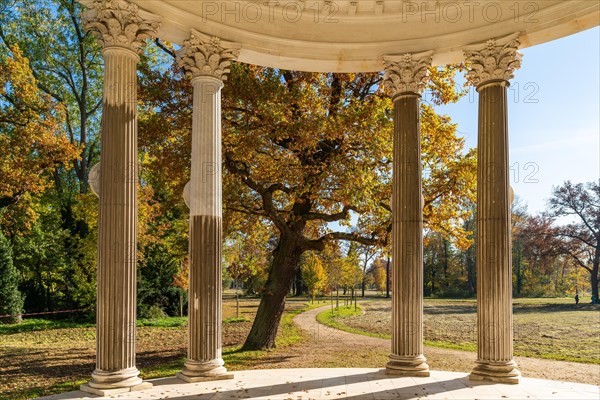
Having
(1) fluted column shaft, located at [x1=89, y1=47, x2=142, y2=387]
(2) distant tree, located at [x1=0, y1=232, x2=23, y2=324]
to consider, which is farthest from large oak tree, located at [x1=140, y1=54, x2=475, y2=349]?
(2) distant tree, located at [x1=0, y1=232, x2=23, y2=324]

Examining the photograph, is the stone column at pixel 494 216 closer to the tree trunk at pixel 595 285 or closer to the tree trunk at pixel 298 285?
the tree trunk at pixel 595 285

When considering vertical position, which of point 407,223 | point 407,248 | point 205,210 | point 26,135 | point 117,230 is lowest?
point 407,248

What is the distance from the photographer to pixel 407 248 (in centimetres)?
3225

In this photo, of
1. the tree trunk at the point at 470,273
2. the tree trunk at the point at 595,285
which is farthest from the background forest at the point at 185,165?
the tree trunk at the point at 470,273

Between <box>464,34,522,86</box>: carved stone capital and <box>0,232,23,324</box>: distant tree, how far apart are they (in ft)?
236

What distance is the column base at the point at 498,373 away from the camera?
29.5 metres

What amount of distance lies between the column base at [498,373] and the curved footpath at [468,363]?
13.1 meters

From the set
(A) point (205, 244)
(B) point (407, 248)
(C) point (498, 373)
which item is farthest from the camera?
(B) point (407, 248)

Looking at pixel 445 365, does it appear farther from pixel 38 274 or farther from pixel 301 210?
pixel 38 274

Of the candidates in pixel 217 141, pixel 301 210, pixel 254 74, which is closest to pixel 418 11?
pixel 217 141

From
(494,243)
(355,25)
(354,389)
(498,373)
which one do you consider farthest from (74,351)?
(494,243)

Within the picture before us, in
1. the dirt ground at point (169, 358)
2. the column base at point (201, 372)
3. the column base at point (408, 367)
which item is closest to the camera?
the column base at point (201, 372)

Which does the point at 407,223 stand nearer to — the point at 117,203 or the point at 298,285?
the point at 117,203

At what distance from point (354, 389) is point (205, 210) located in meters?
13.4
